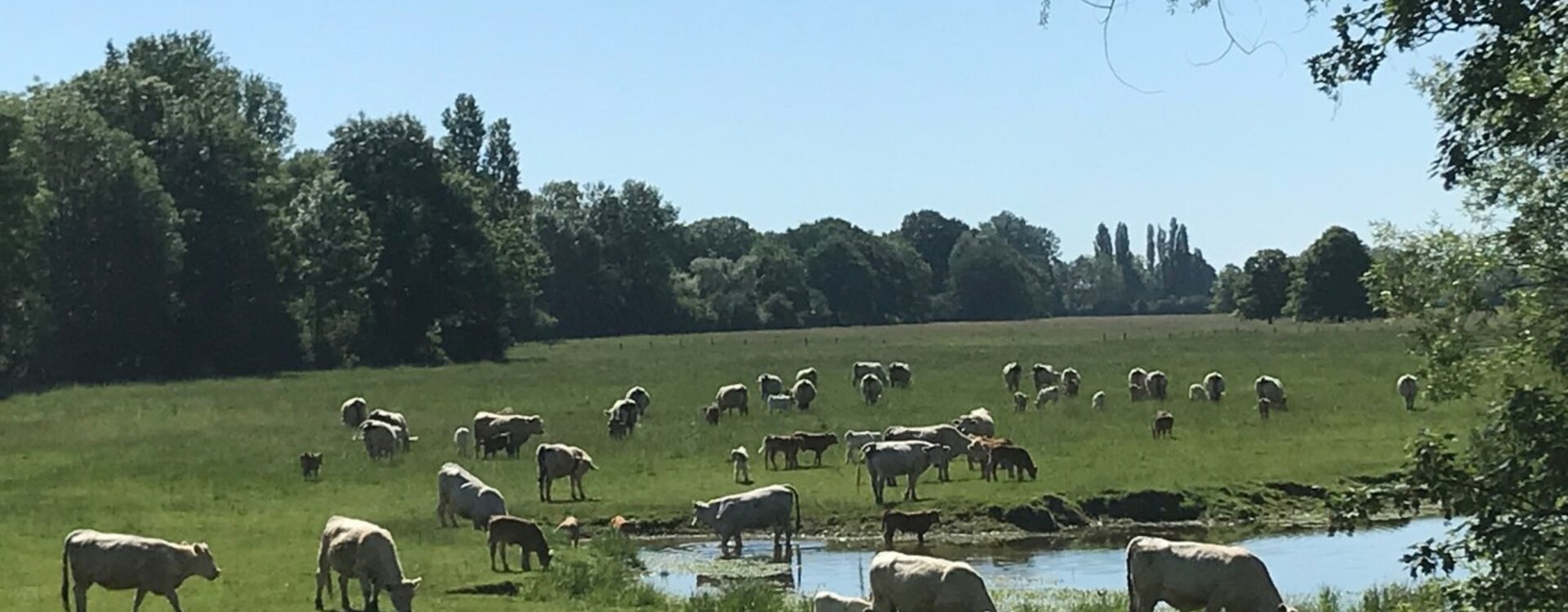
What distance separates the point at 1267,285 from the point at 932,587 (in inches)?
4802

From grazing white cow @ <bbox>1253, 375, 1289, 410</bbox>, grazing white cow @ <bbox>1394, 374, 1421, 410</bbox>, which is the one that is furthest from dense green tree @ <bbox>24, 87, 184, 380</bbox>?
grazing white cow @ <bbox>1394, 374, 1421, 410</bbox>

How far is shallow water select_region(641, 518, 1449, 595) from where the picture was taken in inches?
1002

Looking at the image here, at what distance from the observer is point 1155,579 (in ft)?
63.0

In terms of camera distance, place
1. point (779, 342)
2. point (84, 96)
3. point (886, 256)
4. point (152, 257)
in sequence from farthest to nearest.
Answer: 1. point (886, 256)
2. point (779, 342)
3. point (84, 96)
4. point (152, 257)

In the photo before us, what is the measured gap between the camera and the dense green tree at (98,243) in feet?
246

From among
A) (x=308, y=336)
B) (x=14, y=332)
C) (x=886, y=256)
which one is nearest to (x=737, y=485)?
(x=14, y=332)

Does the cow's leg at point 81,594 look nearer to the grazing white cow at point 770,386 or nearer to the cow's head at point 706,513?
the cow's head at point 706,513

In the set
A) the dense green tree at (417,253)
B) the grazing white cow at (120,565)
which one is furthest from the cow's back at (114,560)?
the dense green tree at (417,253)

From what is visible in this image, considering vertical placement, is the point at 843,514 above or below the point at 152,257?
below

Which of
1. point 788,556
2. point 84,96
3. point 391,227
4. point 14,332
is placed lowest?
point 788,556

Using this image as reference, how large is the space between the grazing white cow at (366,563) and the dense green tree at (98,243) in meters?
57.6

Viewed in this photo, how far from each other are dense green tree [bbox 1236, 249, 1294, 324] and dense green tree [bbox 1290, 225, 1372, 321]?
802cm

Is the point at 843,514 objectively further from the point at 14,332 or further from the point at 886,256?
the point at 886,256

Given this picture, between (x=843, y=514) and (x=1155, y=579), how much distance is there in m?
12.4
